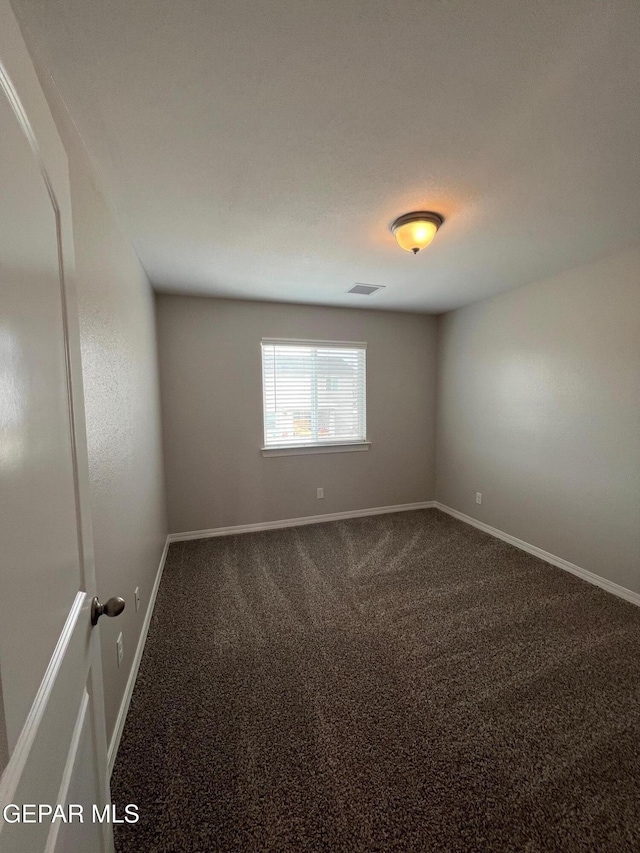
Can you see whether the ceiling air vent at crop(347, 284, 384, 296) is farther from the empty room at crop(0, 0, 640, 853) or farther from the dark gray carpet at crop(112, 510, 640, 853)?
the dark gray carpet at crop(112, 510, 640, 853)

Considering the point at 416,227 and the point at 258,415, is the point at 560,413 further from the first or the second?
the point at 258,415

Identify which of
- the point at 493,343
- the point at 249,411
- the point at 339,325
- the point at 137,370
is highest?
the point at 339,325

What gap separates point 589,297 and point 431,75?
222 centimetres

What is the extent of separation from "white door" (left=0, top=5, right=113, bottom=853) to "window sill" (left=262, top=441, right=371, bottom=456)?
2.78m

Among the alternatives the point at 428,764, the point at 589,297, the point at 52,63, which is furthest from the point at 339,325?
the point at 428,764

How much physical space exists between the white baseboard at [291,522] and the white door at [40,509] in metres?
2.66

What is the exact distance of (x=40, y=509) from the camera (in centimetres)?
57

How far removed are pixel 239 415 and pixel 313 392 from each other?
0.85 m

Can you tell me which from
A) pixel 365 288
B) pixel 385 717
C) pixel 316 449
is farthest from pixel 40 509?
pixel 316 449

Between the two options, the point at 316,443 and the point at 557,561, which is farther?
the point at 316,443

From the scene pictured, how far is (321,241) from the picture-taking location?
221 cm

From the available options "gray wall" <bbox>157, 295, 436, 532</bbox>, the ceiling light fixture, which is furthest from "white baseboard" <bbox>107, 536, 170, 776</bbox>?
the ceiling light fixture

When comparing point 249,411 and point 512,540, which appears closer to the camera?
point 512,540

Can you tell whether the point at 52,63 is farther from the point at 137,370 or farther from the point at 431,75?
the point at 137,370
